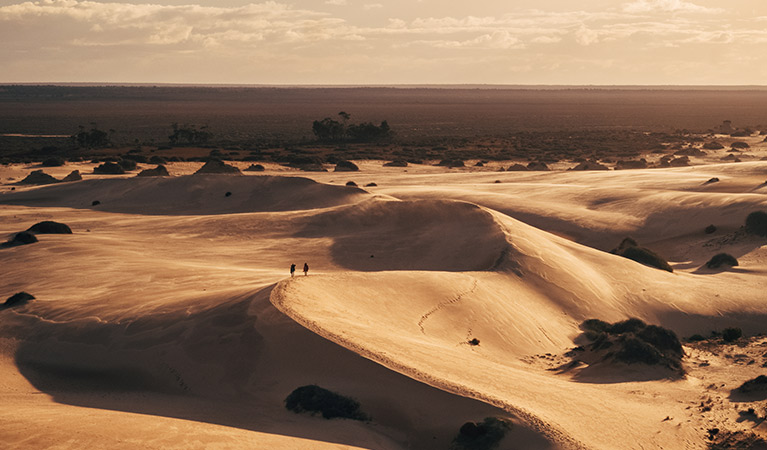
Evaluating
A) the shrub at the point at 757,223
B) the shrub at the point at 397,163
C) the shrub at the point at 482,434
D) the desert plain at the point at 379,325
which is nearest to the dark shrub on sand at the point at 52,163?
the desert plain at the point at 379,325

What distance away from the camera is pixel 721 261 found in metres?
31.7

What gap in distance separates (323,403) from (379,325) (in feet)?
15.4

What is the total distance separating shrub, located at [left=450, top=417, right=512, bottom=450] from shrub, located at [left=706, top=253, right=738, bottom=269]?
22.5 meters

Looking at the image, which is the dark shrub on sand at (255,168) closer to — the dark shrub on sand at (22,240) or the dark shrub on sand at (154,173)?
the dark shrub on sand at (154,173)

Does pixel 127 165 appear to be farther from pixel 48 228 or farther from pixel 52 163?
pixel 48 228

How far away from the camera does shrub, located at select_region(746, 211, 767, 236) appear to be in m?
34.9

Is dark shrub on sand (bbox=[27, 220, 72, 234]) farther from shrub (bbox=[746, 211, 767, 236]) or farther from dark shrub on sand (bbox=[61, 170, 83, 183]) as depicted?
shrub (bbox=[746, 211, 767, 236])

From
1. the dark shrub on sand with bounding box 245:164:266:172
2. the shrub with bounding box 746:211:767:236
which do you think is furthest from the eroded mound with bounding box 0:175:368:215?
the shrub with bounding box 746:211:767:236

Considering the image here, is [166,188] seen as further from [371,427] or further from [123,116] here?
[123,116]

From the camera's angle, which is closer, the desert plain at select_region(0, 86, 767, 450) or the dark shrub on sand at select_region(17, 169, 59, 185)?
the desert plain at select_region(0, 86, 767, 450)

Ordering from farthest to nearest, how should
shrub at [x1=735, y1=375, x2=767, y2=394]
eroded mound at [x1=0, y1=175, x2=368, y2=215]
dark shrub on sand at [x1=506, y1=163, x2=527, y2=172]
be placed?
dark shrub on sand at [x1=506, y1=163, x2=527, y2=172]
eroded mound at [x1=0, y1=175, x2=368, y2=215]
shrub at [x1=735, y1=375, x2=767, y2=394]

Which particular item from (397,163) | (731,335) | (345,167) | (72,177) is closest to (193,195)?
(72,177)

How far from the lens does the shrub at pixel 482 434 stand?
1242 cm

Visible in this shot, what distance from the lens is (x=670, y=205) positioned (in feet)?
137
